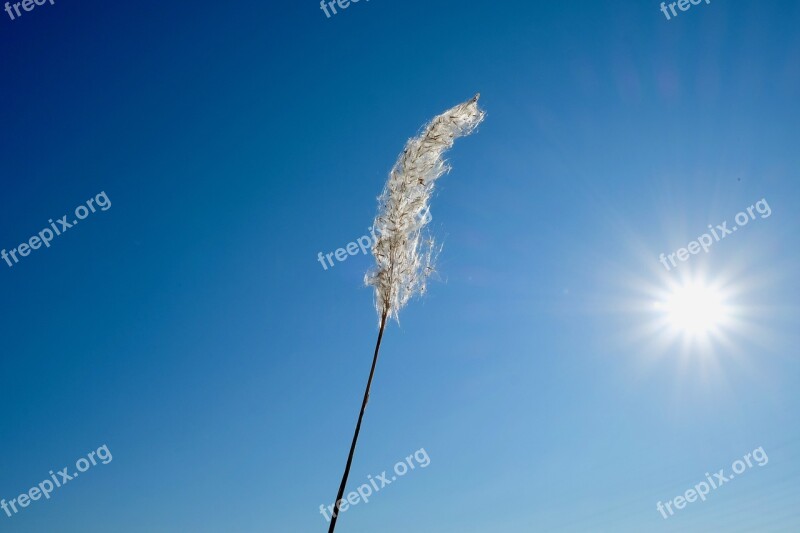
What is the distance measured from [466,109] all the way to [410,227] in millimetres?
1047

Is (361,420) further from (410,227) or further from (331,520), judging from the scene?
(410,227)

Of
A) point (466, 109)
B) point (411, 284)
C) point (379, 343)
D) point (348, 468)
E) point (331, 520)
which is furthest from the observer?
point (466, 109)

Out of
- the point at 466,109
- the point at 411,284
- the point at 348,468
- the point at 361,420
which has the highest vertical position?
the point at 466,109

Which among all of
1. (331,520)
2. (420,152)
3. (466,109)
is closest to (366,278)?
(420,152)

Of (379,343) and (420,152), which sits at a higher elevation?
(420,152)

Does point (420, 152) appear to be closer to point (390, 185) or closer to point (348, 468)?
point (390, 185)

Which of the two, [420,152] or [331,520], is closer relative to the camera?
[331,520]

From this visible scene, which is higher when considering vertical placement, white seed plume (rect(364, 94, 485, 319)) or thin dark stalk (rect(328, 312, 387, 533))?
white seed plume (rect(364, 94, 485, 319))

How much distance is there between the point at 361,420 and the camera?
10.0 ft

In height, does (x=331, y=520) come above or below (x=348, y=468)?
below

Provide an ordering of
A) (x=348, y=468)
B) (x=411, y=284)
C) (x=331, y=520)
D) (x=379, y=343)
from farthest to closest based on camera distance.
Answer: (x=411, y=284), (x=379, y=343), (x=348, y=468), (x=331, y=520)

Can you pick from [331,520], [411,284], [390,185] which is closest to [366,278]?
[411,284]

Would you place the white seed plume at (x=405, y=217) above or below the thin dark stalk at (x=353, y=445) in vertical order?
above

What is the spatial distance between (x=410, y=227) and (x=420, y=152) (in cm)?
57
